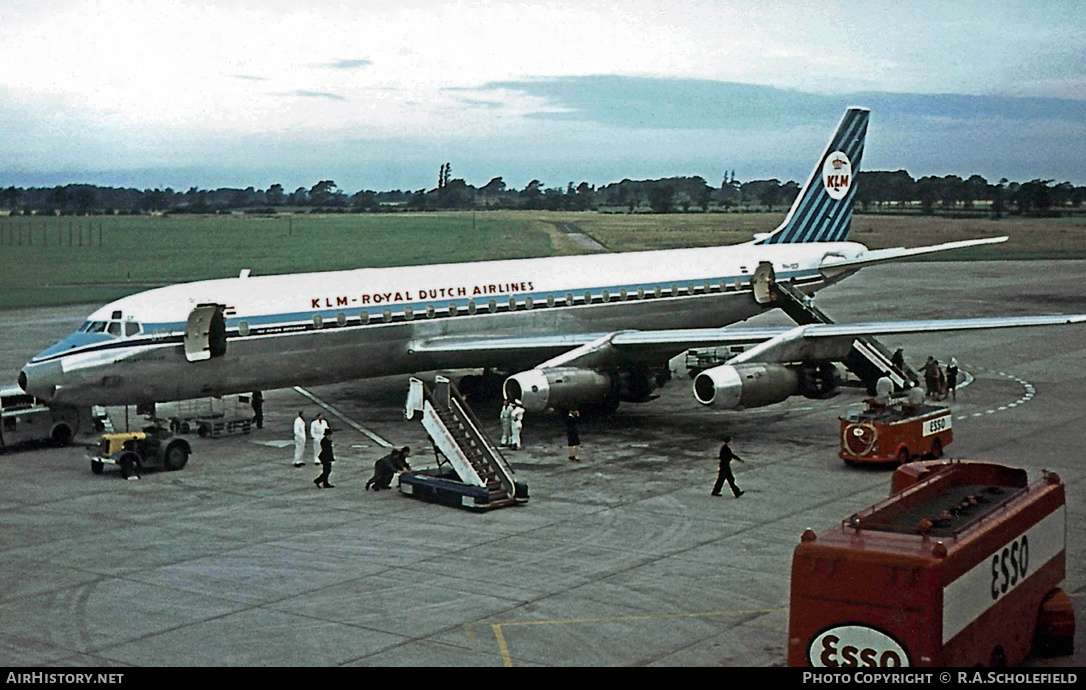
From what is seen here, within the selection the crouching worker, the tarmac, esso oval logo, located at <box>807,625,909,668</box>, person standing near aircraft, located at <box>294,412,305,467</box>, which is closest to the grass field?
the tarmac

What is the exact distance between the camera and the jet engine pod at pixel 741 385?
103 ft

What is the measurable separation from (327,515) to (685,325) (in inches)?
679

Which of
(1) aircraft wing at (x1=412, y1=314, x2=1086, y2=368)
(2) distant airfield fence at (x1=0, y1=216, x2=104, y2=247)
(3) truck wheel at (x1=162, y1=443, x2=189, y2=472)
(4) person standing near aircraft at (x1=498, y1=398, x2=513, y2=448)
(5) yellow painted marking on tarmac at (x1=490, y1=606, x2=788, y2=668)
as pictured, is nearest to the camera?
(5) yellow painted marking on tarmac at (x1=490, y1=606, x2=788, y2=668)

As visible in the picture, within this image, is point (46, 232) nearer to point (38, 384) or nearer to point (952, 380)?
point (38, 384)

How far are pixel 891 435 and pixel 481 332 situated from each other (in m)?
12.1

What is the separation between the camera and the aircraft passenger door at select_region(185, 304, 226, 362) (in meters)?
30.9

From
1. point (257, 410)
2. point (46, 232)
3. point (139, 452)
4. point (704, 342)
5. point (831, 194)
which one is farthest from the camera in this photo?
point (46, 232)

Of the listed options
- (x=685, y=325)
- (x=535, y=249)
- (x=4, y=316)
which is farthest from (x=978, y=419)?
(x=535, y=249)

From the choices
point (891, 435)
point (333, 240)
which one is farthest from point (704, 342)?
point (333, 240)

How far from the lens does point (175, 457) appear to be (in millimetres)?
30109

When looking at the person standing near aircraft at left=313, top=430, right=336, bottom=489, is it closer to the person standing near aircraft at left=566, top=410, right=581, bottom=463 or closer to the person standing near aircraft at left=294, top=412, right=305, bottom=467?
the person standing near aircraft at left=294, top=412, right=305, bottom=467

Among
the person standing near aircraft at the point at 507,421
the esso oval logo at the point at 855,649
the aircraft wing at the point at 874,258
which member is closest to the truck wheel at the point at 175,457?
the person standing near aircraft at the point at 507,421

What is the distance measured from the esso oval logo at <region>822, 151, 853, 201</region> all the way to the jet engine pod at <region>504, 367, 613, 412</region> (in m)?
16.8

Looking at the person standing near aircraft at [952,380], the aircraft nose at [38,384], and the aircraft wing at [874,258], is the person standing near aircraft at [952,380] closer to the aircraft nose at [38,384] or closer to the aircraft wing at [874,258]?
the aircraft wing at [874,258]
